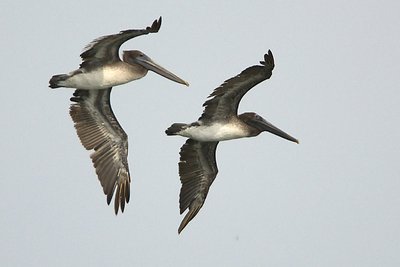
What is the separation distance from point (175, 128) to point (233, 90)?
4.98ft

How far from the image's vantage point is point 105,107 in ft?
80.0

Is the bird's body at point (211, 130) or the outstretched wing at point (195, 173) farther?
the outstretched wing at point (195, 173)

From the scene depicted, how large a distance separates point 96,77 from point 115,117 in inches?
76.5

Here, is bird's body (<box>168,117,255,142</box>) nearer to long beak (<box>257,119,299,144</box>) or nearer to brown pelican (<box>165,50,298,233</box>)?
brown pelican (<box>165,50,298,233</box>)

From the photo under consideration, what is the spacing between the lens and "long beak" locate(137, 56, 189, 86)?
23.6 meters

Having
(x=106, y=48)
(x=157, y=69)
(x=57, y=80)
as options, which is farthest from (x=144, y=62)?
(x=57, y=80)

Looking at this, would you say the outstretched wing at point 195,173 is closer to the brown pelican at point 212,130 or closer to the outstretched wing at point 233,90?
the brown pelican at point 212,130

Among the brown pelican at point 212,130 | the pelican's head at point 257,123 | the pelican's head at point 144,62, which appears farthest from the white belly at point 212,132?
the pelican's head at point 144,62

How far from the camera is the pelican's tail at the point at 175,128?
2281cm

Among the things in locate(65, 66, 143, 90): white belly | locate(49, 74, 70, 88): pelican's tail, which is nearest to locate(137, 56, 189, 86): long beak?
locate(65, 66, 143, 90): white belly

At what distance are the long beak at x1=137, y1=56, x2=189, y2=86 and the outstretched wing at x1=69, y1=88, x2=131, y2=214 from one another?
1105 mm

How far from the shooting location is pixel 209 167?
78.9ft

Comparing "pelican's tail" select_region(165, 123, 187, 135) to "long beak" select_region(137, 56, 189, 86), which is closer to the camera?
"pelican's tail" select_region(165, 123, 187, 135)

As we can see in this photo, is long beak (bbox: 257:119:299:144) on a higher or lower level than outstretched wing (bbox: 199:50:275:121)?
lower
